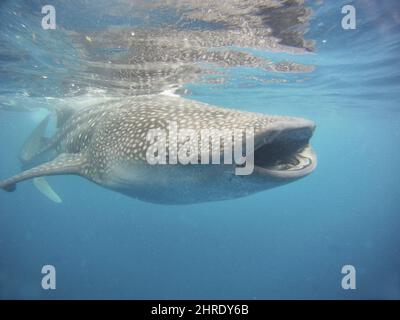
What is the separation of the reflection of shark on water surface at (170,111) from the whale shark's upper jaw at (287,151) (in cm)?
1

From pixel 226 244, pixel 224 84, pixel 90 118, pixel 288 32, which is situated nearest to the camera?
pixel 90 118

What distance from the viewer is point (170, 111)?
14.8ft

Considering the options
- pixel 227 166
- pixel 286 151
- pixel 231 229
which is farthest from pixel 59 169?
pixel 231 229

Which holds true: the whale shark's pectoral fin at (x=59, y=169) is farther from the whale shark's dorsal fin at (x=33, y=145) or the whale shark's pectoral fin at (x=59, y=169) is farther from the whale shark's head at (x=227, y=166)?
the whale shark's dorsal fin at (x=33, y=145)

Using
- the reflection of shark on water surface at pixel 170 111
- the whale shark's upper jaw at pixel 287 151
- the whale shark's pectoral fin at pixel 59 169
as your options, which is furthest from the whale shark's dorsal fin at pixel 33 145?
the whale shark's upper jaw at pixel 287 151

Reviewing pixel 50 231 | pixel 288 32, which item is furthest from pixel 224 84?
pixel 50 231

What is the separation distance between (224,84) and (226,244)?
73.8 feet

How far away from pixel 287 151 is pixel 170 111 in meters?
1.77

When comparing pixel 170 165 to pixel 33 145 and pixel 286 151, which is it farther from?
pixel 33 145

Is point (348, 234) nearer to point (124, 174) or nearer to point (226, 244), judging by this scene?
point (226, 244)

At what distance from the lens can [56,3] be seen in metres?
7.10

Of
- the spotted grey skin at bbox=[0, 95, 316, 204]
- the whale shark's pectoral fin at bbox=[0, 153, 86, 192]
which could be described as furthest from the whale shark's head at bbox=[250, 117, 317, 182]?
the whale shark's pectoral fin at bbox=[0, 153, 86, 192]

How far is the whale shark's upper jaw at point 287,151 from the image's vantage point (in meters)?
2.88
